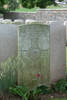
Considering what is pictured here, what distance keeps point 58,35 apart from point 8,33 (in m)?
0.96

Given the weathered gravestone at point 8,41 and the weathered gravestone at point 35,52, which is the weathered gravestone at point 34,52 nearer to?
the weathered gravestone at point 35,52

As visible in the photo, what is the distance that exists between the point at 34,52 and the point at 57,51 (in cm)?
57

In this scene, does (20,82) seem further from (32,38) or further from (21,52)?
(32,38)

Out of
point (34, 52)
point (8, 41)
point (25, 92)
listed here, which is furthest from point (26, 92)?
point (8, 41)

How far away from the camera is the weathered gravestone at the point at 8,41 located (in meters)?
4.61

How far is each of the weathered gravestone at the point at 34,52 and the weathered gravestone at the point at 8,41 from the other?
26 centimetres

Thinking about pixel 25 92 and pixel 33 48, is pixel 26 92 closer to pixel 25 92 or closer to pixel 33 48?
pixel 25 92

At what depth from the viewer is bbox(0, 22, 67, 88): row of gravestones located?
444cm

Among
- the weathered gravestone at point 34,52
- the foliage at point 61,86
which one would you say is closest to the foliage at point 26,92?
the weathered gravestone at point 34,52

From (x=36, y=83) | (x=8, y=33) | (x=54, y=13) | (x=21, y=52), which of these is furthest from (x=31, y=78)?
(x=54, y=13)

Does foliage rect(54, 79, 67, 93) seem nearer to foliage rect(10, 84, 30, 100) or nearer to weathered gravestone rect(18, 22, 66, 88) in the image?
weathered gravestone rect(18, 22, 66, 88)

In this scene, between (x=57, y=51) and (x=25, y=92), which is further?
(x=57, y=51)

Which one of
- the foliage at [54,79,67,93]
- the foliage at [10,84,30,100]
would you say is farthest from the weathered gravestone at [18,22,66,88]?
the foliage at [10,84,30,100]

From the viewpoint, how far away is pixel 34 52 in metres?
4.48
